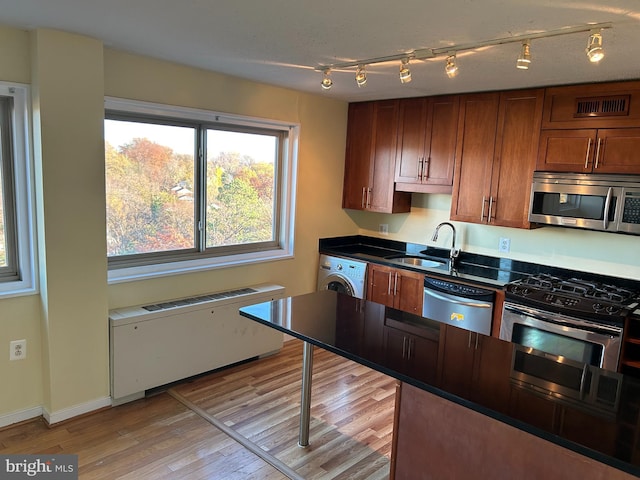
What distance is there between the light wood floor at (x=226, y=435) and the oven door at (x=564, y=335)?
1.04m

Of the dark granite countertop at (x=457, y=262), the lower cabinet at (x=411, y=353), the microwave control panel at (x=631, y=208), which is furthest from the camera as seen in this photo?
the dark granite countertop at (x=457, y=262)

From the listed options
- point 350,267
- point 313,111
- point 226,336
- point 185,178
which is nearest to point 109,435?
point 226,336

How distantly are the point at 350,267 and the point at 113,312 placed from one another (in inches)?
82.1

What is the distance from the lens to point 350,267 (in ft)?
14.2

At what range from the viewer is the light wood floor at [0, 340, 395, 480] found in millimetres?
2523

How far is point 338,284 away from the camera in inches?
177

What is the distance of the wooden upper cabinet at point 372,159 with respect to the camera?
4.29 meters

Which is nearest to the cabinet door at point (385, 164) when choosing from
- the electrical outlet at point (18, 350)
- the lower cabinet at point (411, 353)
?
the lower cabinet at point (411, 353)

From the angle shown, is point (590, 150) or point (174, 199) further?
point (174, 199)

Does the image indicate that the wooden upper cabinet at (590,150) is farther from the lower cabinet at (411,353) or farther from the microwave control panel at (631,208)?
the lower cabinet at (411,353)

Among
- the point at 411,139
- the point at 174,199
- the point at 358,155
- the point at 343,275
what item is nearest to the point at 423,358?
the point at 174,199

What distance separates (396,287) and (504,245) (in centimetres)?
99

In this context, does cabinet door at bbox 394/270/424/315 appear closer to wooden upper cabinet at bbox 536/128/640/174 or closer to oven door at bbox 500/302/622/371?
oven door at bbox 500/302/622/371

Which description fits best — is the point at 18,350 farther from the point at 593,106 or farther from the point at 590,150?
the point at 593,106
